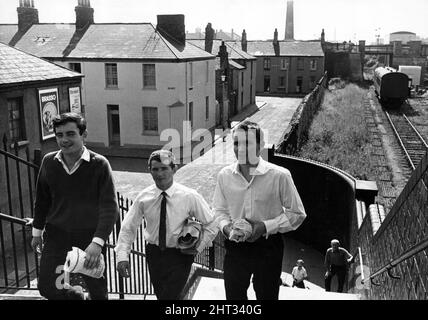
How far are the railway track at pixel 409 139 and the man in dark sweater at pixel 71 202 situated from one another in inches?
632

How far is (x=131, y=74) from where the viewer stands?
2648 centimetres

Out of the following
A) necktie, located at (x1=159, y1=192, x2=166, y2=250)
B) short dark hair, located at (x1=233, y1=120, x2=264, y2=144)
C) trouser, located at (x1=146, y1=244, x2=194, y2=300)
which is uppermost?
short dark hair, located at (x1=233, y1=120, x2=264, y2=144)

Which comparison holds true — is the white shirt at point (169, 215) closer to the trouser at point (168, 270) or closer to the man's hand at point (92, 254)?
the trouser at point (168, 270)

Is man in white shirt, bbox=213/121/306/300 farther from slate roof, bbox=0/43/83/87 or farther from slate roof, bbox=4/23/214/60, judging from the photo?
slate roof, bbox=4/23/214/60

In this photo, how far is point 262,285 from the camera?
404 cm

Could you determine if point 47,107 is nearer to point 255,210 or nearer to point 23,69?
point 23,69

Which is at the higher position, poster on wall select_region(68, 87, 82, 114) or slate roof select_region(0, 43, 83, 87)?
slate roof select_region(0, 43, 83, 87)

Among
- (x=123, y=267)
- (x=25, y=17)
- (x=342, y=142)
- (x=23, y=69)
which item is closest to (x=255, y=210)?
(x=123, y=267)

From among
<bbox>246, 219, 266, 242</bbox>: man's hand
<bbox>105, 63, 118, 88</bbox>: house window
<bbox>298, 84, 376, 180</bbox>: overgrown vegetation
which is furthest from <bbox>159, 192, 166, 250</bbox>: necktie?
<bbox>105, 63, 118, 88</bbox>: house window

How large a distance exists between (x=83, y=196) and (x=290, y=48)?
57.5 metres

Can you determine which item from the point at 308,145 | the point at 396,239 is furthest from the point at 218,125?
the point at 396,239

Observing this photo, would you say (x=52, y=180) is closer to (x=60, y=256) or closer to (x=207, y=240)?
(x=60, y=256)

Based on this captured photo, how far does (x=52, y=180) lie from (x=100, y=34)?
26665 millimetres

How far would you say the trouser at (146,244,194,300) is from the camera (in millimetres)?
4031
